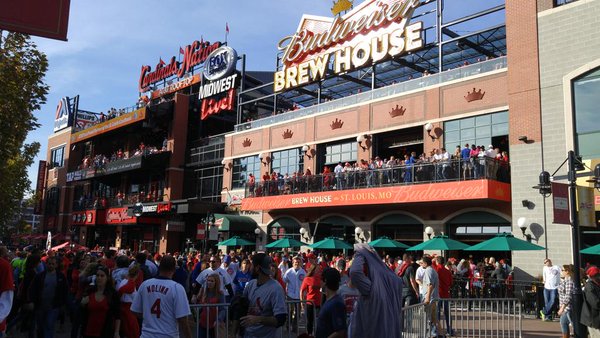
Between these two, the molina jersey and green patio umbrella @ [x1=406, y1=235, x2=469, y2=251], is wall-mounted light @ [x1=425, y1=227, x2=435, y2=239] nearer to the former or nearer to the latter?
green patio umbrella @ [x1=406, y1=235, x2=469, y2=251]

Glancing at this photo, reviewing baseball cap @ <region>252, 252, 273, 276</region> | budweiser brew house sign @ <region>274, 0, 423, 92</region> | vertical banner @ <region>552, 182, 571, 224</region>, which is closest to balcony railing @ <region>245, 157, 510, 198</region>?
budweiser brew house sign @ <region>274, 0, 423, 92</region>

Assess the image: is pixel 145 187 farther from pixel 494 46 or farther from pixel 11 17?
pixel 11 17

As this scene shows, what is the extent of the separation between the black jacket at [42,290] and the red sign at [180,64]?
3327cm

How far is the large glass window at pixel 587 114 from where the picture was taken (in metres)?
18.4

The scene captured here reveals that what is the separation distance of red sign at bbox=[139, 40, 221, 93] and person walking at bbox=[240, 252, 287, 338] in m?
37.3

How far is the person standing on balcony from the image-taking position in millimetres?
15977

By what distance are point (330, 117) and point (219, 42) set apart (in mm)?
15840

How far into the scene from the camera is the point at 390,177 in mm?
23562

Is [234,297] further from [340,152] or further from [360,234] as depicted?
[340,152]

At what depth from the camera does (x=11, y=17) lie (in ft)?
23.4

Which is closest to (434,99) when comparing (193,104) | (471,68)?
(471,68)

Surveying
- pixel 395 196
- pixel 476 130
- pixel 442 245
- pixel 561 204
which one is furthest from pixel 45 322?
pixel 476 130

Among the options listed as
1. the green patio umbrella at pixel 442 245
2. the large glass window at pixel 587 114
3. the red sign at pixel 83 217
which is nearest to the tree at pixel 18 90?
the green patio umbrella at pixel 442 245

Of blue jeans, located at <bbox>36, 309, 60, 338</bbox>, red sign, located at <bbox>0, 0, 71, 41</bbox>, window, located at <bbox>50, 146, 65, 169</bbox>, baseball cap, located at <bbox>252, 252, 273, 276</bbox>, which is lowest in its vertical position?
blue jeans, located at <bbox>36, 309, 60, 338</bbox>
